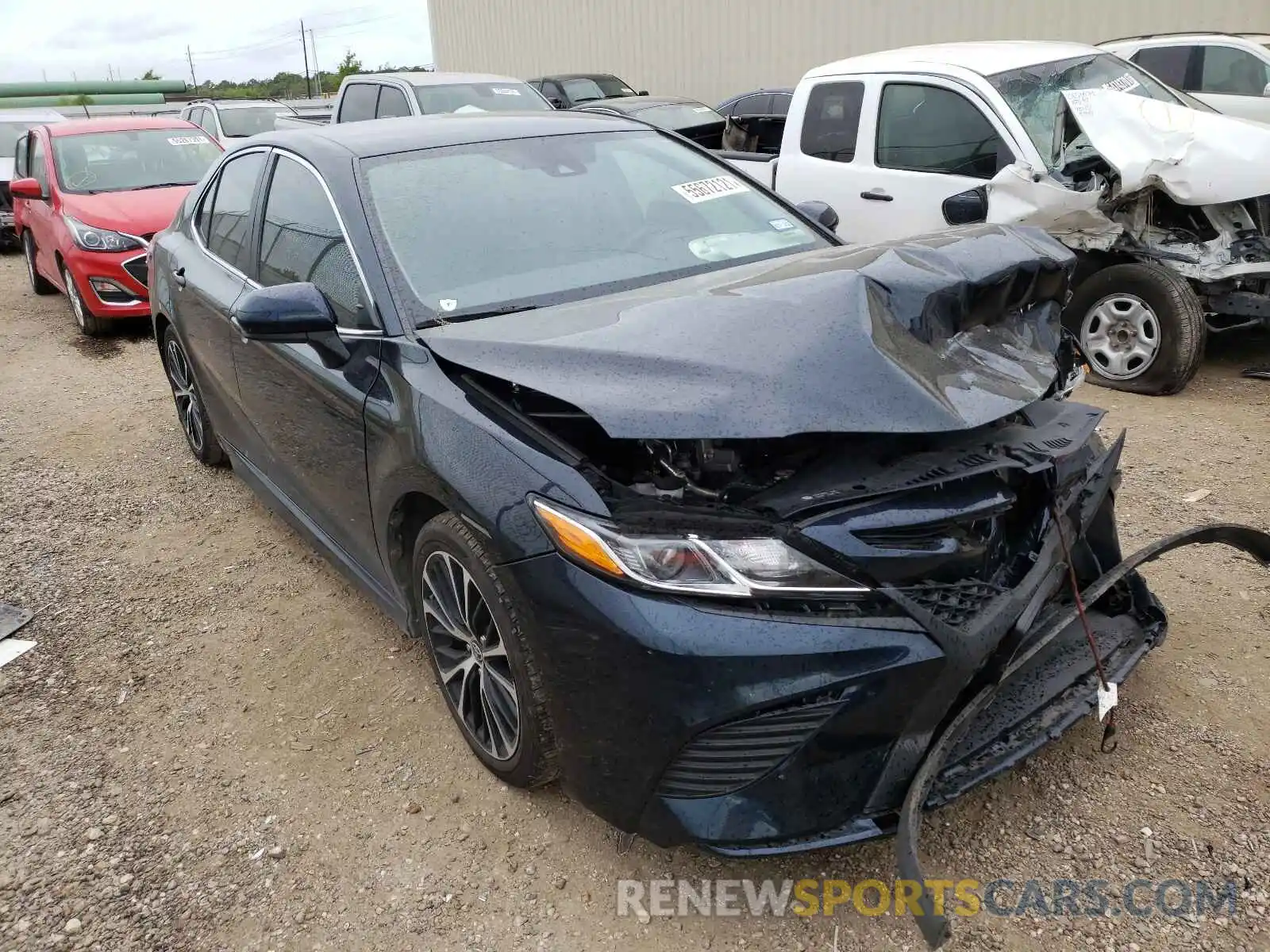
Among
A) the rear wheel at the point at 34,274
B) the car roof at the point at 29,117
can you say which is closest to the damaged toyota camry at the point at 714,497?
the rear wheel at the point at 34,274

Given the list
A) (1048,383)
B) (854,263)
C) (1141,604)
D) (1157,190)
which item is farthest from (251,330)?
(1157,190)

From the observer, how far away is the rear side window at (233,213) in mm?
3727

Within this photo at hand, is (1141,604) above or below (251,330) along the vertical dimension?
below

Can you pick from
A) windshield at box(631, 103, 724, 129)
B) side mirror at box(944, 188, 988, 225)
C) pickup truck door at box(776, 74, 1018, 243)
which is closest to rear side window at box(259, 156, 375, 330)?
pickup truck door at box(776, 74, 1018, 243)

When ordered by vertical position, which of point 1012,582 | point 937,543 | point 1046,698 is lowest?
point 1046,698

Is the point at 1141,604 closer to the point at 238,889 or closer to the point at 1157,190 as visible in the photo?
the point at 238,889

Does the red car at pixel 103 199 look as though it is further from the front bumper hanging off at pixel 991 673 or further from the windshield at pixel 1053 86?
the front bumper hanging off at pixel 991 673

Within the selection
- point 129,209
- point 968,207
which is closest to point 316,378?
point 968,207

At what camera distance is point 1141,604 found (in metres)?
2.62

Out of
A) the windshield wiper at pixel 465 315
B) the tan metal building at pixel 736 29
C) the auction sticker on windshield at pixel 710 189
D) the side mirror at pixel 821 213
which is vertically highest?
the tan metal building at pixel 736 29

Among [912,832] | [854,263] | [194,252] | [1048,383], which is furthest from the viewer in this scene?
[194,252]

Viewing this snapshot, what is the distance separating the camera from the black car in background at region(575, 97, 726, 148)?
35.5ft

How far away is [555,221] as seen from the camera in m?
3.05

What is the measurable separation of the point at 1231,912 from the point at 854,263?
5.58ft
